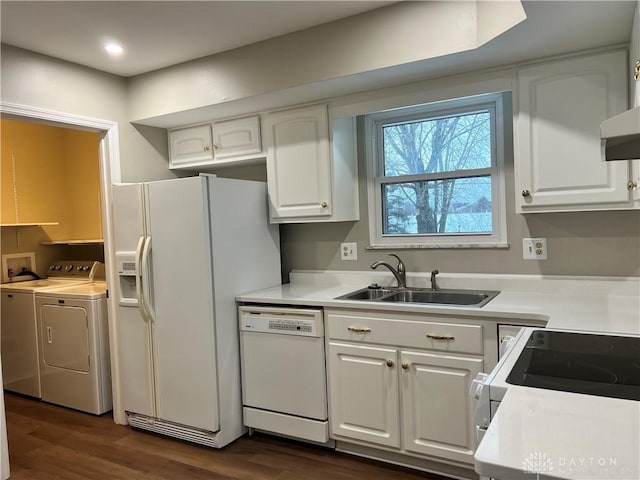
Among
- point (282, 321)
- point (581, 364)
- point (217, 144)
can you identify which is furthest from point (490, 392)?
point (217, 144)

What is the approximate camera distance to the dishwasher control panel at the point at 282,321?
266cm

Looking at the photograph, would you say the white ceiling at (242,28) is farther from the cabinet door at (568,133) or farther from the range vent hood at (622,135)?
the range vent hood at (622,135)

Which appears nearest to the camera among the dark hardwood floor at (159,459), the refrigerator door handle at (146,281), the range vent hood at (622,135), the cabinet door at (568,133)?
the range vent hood at (622,135)

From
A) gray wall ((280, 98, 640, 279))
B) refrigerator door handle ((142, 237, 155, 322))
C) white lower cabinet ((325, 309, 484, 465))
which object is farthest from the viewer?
refrigerator door handle ((142, 237, 155, 322))

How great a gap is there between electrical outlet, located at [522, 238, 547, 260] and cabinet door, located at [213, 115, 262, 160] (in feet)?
5.99

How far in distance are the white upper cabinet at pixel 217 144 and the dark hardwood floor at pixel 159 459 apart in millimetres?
1922

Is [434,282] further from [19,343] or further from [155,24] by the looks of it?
[19,343]

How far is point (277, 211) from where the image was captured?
3180 millimetres

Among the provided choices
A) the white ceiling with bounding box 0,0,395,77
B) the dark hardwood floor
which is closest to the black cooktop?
the dark hardwood floor

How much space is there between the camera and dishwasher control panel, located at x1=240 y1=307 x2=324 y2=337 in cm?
266

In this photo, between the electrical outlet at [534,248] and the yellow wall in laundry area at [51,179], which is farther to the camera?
the yellow wall in laundry area at [51,179]

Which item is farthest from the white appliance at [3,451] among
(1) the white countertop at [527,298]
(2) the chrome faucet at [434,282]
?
(2) the chrome faucet at [434,282]

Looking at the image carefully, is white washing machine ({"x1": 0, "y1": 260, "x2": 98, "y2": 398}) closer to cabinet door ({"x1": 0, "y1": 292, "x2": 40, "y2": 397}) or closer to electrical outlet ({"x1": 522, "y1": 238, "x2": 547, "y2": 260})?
cabinet door ({"x1": 0, "y1": 292, "x2": 40, "y2": 397})

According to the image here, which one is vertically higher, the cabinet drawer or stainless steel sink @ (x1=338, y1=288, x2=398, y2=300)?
stainless steel sink @ (x1=338, y1=288, x2=398, y2=300)
